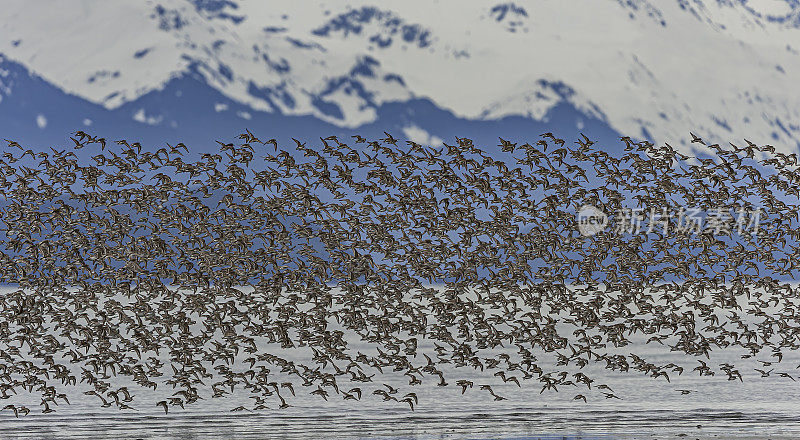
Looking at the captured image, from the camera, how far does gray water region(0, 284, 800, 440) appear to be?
38.7 ft

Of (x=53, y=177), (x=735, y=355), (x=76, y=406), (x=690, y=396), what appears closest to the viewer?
(x=53, y=177)

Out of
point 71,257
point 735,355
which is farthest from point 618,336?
point 735,355

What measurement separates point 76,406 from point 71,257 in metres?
4.35

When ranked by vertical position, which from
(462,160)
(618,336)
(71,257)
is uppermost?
(462,160)

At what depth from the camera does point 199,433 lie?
38.4 feet

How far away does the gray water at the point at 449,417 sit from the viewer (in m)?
11.8

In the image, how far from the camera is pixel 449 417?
13.7 metres

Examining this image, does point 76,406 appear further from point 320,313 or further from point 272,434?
point 320,313

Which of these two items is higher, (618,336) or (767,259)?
(767,259)

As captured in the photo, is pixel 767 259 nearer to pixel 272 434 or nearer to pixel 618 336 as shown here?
pixel 618 336

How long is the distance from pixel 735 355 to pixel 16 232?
1171 inches

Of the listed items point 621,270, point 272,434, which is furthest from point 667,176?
point 272,434

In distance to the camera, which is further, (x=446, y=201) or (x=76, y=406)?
(x=76, y=406)

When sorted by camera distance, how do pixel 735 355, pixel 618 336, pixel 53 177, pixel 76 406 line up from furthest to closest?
pixel 735 355
pixel 76 406
pixel 618 336
pixel 53 177
